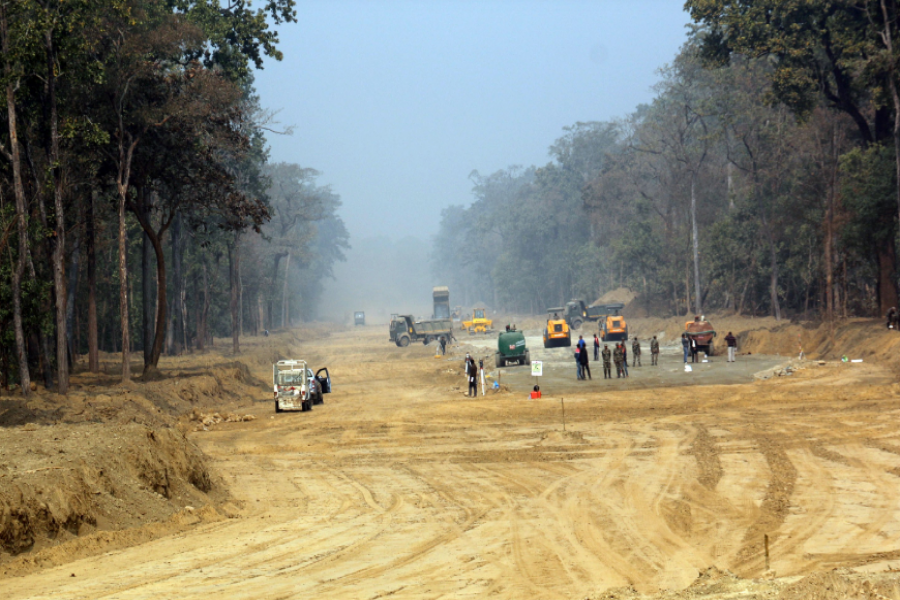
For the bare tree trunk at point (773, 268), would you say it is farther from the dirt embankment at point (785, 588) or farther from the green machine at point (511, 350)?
the dirt embankment at point (785, 588)

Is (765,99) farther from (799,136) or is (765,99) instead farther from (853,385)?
(853,385)

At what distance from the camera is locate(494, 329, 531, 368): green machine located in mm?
43812

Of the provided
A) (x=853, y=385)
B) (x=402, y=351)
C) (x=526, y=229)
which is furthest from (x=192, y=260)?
(x=526, y=229)

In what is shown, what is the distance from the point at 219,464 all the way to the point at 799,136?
42.7 meters

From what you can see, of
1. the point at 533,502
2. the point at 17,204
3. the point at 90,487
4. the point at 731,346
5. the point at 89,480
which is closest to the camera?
the point at 90,487

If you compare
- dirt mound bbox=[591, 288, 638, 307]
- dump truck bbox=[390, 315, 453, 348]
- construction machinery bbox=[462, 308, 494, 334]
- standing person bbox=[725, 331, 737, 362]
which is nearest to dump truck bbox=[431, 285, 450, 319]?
construction machinery bbox=[462, 308, 494, 334]

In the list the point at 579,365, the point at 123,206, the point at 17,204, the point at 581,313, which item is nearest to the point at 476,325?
the point at 581,313

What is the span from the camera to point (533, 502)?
13938 millimetres

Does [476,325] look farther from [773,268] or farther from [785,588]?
[785,588]

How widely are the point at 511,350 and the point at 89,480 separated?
33118mm

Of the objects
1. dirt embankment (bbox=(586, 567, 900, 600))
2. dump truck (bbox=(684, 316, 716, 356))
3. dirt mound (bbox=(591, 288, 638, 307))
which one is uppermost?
dirt mound (bbox=(591, 288, 638, 307))

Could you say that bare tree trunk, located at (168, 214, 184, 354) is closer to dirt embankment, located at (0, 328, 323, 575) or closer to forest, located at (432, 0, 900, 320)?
dirt embankment, located at (0, 328, 323, 575)

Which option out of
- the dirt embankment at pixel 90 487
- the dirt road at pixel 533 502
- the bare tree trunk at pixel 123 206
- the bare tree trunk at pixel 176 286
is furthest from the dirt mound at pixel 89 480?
the bare tree trunk at pixel 176 286

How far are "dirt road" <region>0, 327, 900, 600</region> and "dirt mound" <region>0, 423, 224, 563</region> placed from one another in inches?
33.8
